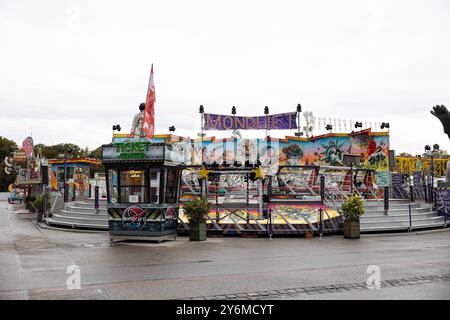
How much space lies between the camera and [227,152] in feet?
139

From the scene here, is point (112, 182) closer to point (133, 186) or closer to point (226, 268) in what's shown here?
point (133, 186)

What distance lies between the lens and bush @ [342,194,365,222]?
62.4 ft

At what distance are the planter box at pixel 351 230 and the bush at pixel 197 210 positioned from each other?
5.77m

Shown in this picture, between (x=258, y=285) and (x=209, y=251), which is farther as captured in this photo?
(x=209, y=251)

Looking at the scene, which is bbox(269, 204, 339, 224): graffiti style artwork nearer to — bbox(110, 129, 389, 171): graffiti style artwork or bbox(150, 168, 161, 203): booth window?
bbox(150, 168, 161, 203): booth window

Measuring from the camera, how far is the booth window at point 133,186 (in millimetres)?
17359

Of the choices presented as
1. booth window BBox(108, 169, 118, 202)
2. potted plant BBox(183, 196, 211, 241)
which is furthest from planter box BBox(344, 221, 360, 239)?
booth window BBox(108, 169, 118, 202)

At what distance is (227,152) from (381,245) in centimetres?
2677

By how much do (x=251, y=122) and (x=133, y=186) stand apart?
24.5 m

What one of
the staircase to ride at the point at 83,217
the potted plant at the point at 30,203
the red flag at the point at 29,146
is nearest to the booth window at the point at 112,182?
the staircase to ride at the point at 83,217

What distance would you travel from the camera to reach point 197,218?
18.0m
